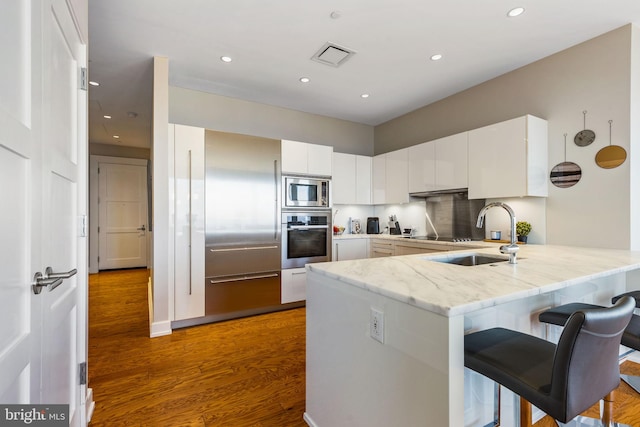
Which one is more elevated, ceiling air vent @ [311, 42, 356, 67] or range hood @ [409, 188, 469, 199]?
ceiling air vent @ [311, 42, 356, 67]

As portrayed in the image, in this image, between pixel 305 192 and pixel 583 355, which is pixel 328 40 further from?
pixel 583 355

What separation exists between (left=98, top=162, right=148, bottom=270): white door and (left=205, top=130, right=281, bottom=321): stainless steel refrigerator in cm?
455

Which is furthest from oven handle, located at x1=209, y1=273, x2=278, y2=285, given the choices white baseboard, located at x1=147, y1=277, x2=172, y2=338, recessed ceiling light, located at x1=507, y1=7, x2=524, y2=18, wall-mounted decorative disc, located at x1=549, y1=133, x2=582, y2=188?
recessed ceiling light, located at x1=507, y1=7, x2=524, y2=18

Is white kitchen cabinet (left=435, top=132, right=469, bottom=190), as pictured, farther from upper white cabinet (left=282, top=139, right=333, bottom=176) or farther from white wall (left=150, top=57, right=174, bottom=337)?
white wall (left=150, top=57, right=174, bottom=337)

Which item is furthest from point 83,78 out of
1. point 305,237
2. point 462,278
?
point 305,237

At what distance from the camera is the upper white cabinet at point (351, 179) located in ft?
15.0

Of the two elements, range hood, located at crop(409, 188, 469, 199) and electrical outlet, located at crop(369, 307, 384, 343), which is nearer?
electrical outlet, located at crop(369, 307, 384, 343)

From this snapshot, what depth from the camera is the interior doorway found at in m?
6.32

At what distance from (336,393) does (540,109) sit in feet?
11.0

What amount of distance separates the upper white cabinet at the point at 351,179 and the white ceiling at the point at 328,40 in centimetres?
99

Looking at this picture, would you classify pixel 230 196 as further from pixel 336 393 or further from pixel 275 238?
pixel 336 393

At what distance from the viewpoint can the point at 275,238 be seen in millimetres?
3666

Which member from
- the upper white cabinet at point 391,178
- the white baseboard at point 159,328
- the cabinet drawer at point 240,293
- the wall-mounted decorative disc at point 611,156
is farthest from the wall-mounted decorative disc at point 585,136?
the white baseboard at point 159,328

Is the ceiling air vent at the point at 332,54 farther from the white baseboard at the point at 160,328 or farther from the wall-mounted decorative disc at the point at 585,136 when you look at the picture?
the white baseboard at the point at 160,328
